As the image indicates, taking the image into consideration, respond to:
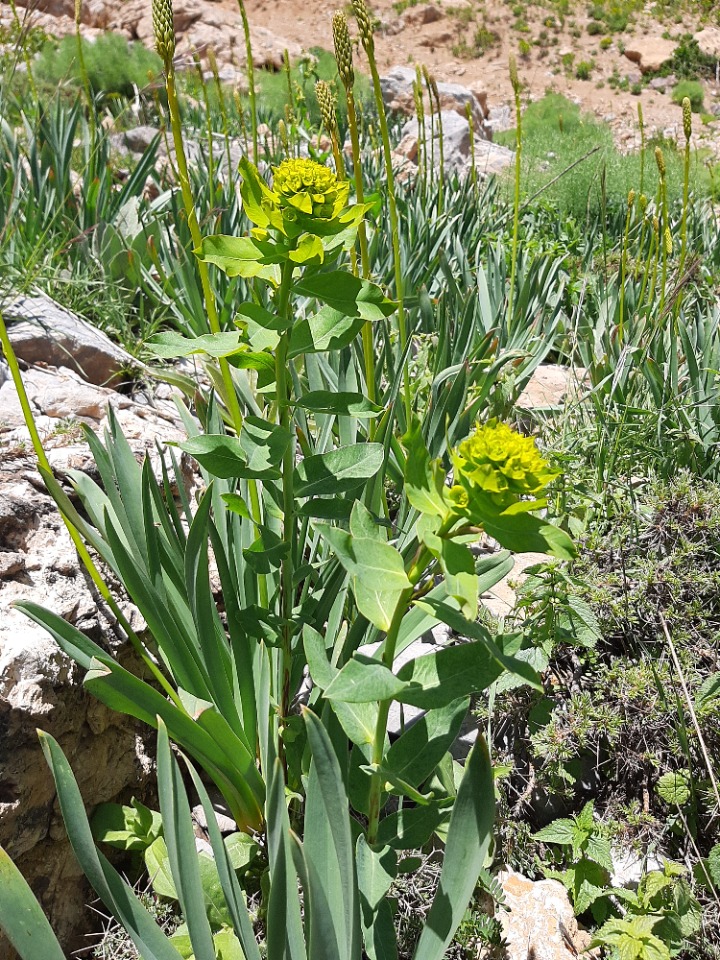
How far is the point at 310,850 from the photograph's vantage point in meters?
0.90

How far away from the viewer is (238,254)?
96 centimetres

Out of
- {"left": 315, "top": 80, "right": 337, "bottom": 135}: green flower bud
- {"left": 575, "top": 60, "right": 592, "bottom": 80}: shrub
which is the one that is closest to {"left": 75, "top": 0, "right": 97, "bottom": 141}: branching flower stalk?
{"left": 315, "top": 80, "right": 337, "bottom": 135}: green flower bud

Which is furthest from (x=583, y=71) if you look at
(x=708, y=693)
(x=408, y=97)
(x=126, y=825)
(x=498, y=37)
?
(x=126, y=825)

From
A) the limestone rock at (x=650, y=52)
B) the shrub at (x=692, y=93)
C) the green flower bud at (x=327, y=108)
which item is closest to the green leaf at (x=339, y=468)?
the green flower bud at (x=327, y=108)

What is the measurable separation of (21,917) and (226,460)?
23.2 inches

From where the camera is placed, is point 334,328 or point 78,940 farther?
point 78,940

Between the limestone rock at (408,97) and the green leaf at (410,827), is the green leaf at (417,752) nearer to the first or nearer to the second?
the green leaf at (410,827)

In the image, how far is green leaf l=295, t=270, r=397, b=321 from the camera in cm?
94

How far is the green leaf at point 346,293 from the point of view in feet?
3.08

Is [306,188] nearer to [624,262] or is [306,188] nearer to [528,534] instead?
[528,534]

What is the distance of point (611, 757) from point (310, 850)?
834 mm

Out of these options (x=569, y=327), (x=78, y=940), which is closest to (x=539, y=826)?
(x=78, y=940)

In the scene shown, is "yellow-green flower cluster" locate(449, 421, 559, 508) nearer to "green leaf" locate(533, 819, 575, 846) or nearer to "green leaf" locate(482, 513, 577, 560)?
"green leaf" locate(482, 513, 577, 560)

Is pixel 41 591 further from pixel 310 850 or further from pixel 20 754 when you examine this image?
pixel 310 850
